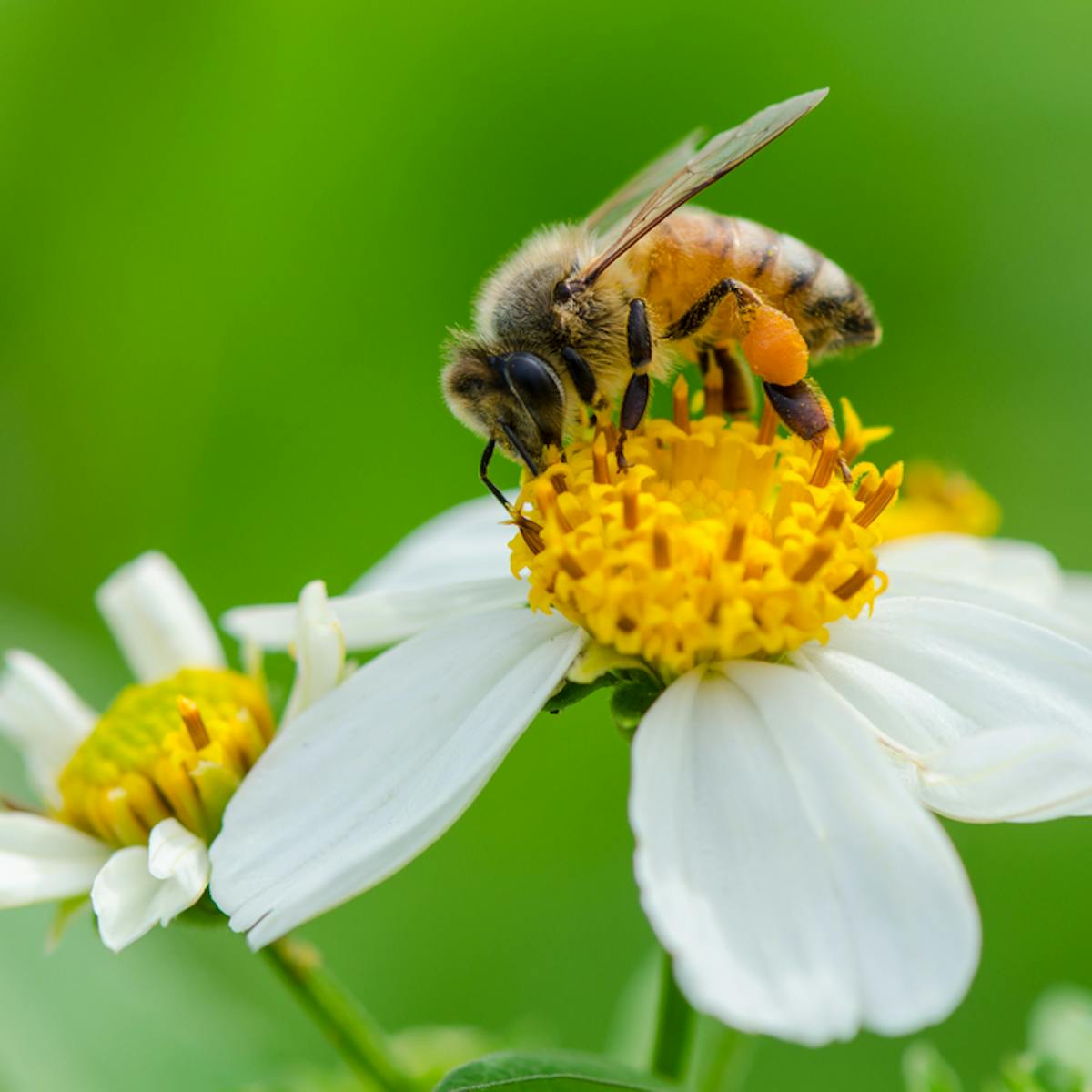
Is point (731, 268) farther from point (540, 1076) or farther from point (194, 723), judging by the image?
point (540, 1076)

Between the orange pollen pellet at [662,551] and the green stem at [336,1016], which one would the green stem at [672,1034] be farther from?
the orange pollen pellet at [662,551]

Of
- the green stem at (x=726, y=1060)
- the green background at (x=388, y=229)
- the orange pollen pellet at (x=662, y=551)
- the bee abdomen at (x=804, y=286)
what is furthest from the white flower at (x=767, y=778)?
the green background at (x=388, y=229)

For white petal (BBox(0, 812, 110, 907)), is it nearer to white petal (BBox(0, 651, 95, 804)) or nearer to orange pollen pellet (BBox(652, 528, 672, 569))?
white petal (BBox(0, 651, 95, 804))

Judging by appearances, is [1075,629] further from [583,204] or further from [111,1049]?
[583,204]

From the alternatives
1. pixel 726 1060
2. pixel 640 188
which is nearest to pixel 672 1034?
pixel 726 1060

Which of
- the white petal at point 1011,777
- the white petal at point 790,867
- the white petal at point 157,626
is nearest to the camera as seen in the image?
the white petal at point 790,867

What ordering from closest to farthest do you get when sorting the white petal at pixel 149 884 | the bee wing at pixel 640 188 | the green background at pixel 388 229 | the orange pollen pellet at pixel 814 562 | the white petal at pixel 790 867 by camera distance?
the white petal at pixel 790 867
the white petal at pixel 149 884
the orange pollen pellet at pixel 814 562
the bee wing at pixel 640 188
the green background at pixel 388 229
